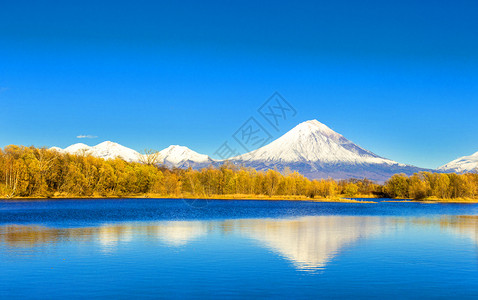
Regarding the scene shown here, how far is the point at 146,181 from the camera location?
12194cm

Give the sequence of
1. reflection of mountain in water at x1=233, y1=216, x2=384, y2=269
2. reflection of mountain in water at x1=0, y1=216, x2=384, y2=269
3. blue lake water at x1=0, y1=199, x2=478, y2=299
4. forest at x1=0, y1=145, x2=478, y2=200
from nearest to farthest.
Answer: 1. blue lake water at x1=0, y1=199, x2=478, y2=299
2. reflection of mountain in water at x1=233, y1=216, x2=384, y2=269
3. reflection of mountain in water at x1=0, y1=216, x2=384, y2=269
4. forest at x1=0, y1=145, x2=478, y2=200

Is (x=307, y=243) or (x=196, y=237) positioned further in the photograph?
(x=196, y=237)

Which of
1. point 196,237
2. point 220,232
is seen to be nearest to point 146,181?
point 220,232

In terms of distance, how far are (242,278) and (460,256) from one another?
12.6m

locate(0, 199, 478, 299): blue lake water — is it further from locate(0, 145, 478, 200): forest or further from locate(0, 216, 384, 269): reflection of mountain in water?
locate(0, 145, 478, 200): forest

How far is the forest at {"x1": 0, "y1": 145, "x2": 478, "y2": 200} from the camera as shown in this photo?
88.1 meters

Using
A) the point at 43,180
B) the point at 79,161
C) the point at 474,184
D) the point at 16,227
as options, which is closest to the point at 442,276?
the point at 16,227

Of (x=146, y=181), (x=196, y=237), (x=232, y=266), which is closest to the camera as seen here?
(x=232, y=266)

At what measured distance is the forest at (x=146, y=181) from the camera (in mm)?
88125

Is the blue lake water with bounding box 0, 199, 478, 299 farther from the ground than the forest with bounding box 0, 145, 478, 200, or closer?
closer

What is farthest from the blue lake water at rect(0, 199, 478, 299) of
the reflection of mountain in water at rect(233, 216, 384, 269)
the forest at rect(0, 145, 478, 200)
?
the forest at rect(0, 145, 478, 200)

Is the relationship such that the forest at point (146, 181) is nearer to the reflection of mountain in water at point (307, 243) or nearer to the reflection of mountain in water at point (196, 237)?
the reflection of mountain in water at point (196, 237)

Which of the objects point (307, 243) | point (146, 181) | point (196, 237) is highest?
point (146, 181)

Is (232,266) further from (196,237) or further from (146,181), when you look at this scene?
(146,181)
